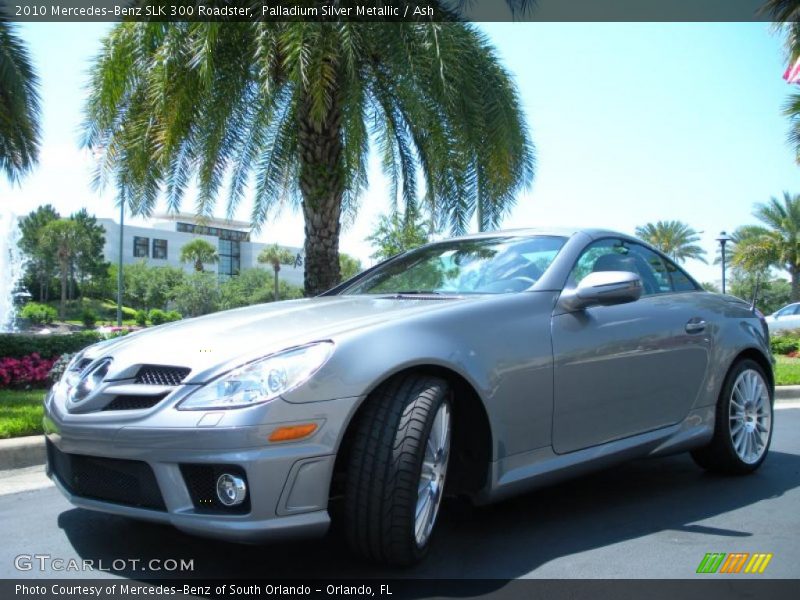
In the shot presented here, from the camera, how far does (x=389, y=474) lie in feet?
9.71

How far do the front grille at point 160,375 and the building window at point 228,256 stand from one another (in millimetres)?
106382

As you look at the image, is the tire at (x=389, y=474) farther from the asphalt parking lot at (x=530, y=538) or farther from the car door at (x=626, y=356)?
the car door at (x=626, y=356)

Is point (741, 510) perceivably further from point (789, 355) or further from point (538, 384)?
point (789, 355)

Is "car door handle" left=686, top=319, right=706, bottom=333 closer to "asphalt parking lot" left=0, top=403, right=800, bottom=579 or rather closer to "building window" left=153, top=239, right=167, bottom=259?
"asphalt parking lot" left=0, top=403, right=800, bottom=579

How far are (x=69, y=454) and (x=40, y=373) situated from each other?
6.96 metres

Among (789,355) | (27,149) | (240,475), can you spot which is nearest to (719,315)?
(240,475)

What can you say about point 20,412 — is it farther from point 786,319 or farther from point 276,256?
point 276,256

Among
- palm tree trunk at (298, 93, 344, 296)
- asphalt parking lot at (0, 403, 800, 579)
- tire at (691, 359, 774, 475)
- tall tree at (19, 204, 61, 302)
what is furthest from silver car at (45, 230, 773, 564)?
tall tree at (19, 204, 61, 302)

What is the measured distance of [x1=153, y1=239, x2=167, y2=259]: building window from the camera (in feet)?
328

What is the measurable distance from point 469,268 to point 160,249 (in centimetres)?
10120

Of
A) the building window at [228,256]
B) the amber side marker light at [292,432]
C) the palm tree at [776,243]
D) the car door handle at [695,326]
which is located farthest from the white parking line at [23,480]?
the building window at [228,256]

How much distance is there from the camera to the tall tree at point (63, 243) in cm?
7912

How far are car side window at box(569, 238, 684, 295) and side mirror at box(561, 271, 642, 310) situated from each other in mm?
196

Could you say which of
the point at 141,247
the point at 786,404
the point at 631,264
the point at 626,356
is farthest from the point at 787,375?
the point at 141,247
